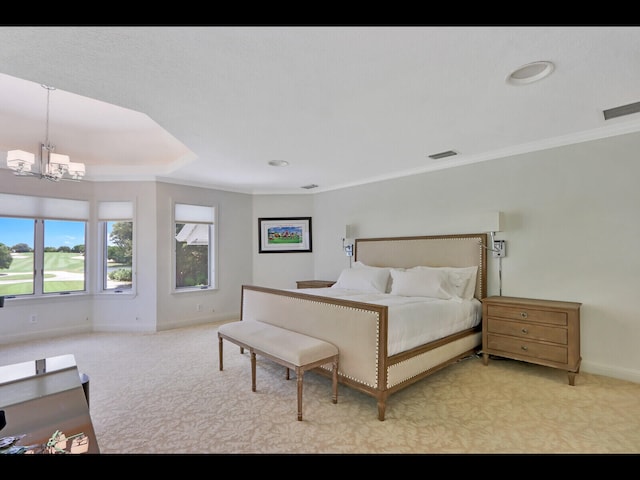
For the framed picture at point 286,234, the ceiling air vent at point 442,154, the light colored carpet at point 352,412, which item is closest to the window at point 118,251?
the light colored carpet at point 352,412

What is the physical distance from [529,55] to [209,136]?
2.75 meters

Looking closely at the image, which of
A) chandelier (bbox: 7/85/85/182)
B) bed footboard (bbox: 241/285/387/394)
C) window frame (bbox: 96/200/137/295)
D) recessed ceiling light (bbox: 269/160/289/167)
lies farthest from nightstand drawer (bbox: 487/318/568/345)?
window frame (bbox: 96/200/137/295)

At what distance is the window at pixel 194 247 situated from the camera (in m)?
5.27

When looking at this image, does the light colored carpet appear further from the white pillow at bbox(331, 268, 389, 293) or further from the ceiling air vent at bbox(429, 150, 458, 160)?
the ceiling air vent at bbox(429, 150, 458, 160)

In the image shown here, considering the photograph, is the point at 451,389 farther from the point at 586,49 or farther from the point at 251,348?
the point at 586,49

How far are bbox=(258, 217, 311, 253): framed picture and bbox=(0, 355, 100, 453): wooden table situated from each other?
4.18 metres

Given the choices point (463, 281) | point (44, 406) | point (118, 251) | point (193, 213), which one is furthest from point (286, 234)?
point (44, 406)

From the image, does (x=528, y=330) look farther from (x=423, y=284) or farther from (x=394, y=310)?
(x=394, y=310)

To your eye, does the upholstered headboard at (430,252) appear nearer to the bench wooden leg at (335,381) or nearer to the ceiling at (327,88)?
the ceiling at (327,88)

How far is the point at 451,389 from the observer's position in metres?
2.83

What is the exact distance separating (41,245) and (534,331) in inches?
244

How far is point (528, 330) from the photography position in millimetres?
3098

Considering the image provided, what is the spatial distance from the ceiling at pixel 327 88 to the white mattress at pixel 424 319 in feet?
5.56

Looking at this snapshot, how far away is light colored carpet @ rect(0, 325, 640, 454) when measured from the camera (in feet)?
6.72
